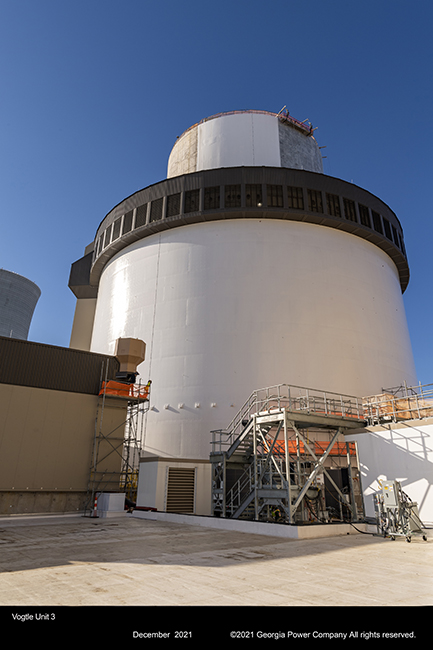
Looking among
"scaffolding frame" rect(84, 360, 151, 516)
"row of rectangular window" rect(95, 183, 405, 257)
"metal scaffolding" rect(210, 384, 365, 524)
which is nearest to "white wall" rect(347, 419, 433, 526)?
"metal scaffolding" rect(210, 384, 365, 524)

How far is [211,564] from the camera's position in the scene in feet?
29.3

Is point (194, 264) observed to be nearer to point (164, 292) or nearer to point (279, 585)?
point (164, 292)

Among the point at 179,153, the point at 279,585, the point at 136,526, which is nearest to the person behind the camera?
the point at 279,585

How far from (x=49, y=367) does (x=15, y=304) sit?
377 feet

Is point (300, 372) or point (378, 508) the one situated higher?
point (300, 372)

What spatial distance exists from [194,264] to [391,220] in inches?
731

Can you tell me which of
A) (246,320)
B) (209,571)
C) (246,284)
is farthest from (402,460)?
(246,284)

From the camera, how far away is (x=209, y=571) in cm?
816

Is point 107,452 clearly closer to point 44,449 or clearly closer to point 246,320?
point 44,449

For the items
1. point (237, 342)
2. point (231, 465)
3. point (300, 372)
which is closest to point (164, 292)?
point (237, 342)

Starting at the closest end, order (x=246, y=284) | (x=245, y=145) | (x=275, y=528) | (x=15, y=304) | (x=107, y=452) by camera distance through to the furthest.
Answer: (x=275, y=528) → (x=107, y=452) → (x=246, y=284) → (x=245, y=145) → (x=15, y=304)

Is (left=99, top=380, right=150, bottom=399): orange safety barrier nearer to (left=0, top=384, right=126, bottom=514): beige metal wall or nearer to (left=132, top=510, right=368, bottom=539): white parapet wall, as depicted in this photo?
(left=0, top=384, right=126, bottom=514): beige metal wall

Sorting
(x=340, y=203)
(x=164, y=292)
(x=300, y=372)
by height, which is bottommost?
(x=300, y=372)

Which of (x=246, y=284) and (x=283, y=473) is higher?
(x=246, y=284)
